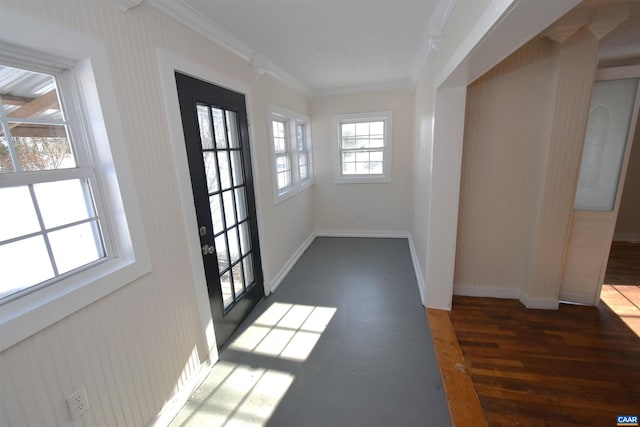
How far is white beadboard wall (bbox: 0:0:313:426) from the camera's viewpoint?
3.49 ft

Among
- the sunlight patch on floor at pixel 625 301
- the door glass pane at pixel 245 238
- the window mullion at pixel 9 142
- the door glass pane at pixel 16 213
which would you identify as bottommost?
the sunlight patch on floor at pixel 625 301

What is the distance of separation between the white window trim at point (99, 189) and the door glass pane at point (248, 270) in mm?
1169

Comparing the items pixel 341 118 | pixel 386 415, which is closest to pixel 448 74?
pixel 386 415

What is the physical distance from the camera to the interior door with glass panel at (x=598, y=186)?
2.32m

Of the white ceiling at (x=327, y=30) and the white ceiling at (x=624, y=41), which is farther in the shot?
the white ceiling at (x=624, y=41)

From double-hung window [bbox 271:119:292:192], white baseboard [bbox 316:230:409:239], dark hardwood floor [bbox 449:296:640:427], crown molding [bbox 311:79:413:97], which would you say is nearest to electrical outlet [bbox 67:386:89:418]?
dark hardwood floor [bbox 449:296:640:427]

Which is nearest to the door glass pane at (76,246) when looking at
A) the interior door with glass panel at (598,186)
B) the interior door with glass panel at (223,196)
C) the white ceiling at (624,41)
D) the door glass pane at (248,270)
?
the interior door with glass panel at (223,196)

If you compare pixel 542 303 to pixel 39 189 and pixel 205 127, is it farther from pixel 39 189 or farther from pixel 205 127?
pixel 39 189

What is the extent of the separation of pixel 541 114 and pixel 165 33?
2.95m

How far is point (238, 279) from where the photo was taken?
2.52 metres

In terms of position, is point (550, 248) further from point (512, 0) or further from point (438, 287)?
point (512, 0)

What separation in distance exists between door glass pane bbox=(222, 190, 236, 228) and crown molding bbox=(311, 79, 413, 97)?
283 centimetres

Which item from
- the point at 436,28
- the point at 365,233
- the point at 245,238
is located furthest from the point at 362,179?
the point at 436,28

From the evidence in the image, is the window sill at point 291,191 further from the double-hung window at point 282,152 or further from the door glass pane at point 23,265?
the door glass pane at point 23,265
